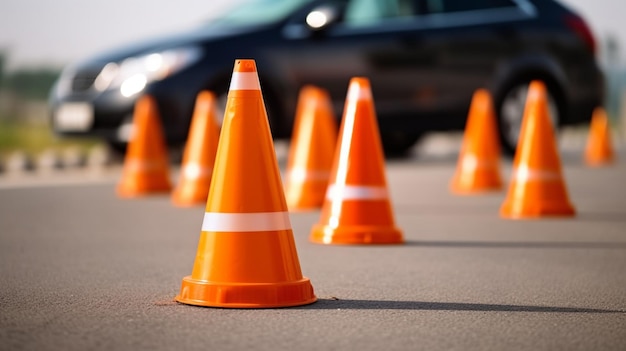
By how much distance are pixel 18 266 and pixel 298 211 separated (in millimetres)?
3510

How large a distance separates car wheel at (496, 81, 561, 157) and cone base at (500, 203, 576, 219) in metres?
5.13

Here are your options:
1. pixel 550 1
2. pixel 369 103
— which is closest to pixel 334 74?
pixel 550 1

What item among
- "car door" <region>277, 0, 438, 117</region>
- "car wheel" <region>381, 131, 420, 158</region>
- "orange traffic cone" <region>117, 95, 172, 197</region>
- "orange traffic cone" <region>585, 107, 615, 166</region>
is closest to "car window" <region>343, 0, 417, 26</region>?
"car door" <region>277, 0, 438, 117</region>

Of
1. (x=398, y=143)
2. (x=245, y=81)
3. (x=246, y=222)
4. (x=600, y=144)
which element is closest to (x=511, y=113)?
(x=398, y=143)

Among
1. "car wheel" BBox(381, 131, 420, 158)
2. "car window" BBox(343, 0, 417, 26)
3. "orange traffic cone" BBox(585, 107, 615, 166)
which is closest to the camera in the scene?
"car window" BBox(343, 0, 417, 26)

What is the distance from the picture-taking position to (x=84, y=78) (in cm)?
1271

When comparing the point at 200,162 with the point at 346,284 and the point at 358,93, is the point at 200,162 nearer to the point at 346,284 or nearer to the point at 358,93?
the point at 358,93

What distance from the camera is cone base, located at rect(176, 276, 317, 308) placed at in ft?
16.2

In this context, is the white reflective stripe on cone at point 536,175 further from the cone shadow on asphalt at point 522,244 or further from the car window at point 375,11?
the car window at point 375,11

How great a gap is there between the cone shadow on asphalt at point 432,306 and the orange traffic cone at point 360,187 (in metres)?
2.08

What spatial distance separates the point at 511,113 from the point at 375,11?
6.24 ft

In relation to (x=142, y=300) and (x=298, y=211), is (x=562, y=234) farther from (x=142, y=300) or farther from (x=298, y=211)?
(x=142, y=300)

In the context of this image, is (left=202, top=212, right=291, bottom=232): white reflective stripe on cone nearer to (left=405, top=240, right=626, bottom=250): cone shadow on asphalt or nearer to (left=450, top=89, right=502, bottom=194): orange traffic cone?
(left=405, top=240, right=626, bottom=250): cone shadow on asphalt

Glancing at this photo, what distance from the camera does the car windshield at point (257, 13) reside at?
523 inches
